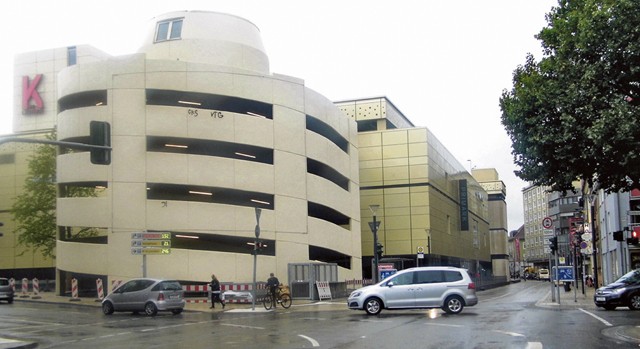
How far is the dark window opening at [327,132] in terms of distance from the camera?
5014 centimetres

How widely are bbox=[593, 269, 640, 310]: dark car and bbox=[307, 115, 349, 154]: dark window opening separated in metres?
26.5

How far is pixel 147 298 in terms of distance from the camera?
27.5 m

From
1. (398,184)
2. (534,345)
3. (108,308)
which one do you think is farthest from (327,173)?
(534,345)

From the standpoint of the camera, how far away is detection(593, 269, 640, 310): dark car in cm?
2533

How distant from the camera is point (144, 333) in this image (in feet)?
63.8

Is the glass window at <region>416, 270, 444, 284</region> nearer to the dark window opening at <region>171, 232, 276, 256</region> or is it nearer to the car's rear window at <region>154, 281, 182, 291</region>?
the car's rear window at <region>154, 281, 182, 291</region>

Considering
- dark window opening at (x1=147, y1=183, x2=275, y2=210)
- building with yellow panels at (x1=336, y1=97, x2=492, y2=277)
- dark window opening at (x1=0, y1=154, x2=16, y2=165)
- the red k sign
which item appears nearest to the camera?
dark window opening at (x1=147, y1=183, x2=275, y2=210)

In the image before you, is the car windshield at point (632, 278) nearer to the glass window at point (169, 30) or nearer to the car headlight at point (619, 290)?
the car headlight at point (619, 290)

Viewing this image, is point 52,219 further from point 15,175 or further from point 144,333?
point 144,333

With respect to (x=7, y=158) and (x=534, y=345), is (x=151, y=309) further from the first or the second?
(x=7, y=158)

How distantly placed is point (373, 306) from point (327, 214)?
28609mm

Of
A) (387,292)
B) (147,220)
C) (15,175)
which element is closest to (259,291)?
(147,220)

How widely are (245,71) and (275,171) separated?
6684mm

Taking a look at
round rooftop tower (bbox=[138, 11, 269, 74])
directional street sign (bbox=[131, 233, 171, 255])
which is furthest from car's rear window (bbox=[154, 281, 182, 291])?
round rooftop tower (bbox=[138, 11, 269, 74])
